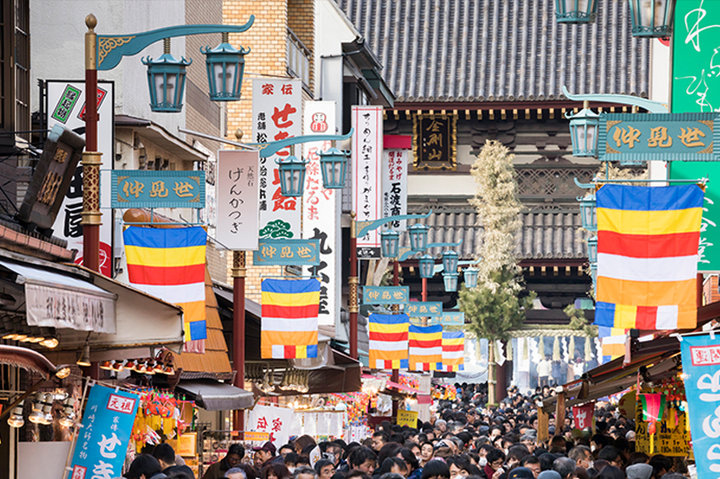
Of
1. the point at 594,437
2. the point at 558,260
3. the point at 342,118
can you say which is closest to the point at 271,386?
the point at 594,437

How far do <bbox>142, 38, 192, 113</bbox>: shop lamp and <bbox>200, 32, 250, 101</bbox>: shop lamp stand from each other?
2.06 ft

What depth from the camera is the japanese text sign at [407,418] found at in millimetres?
33312

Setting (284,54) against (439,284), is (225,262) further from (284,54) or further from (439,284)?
(439,284)

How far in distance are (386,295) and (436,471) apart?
2265 centimetres

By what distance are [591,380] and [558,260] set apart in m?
28.0

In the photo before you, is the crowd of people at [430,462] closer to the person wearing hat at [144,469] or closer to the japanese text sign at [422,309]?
the person wearing hat at [144,469]

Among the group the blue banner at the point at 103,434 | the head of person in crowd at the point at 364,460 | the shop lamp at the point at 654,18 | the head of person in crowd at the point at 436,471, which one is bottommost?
the head of person in crowd at the point at 364,460

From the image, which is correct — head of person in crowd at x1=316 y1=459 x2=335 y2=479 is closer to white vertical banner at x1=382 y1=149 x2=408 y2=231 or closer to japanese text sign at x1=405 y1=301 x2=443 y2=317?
japanese text sign at x1=405 y1=301 x2=443 y2=317

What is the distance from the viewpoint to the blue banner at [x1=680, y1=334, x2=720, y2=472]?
1015cm

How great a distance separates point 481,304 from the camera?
44.7 meters

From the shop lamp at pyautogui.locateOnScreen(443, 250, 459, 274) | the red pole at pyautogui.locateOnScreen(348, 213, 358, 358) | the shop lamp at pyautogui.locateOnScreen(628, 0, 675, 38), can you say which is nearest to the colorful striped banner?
the shop lamp at pyautogui.locateOnScreen(628, 0, 675, 38)

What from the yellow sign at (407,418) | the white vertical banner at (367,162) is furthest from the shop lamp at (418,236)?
the yellow sign at (407,418)

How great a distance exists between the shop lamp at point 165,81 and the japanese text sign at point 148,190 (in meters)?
0.78

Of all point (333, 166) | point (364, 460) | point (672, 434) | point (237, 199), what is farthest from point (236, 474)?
point (333, 166)
